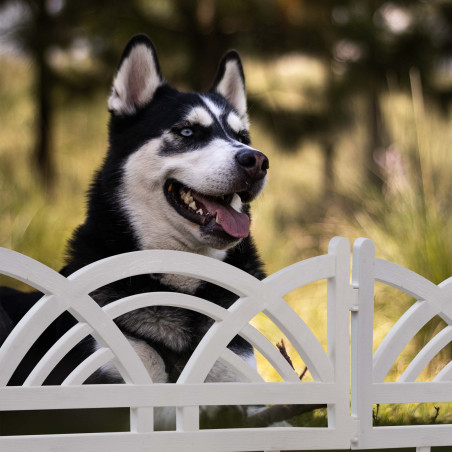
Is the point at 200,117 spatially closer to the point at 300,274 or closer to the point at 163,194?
the point at 163,194

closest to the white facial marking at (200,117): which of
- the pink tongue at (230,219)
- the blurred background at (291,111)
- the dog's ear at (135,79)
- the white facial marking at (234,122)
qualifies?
the white facial marking at (234,122)

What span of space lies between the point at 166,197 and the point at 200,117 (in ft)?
1.14

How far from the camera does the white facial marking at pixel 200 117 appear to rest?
8.57 ft

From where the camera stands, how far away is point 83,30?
27.1 feet

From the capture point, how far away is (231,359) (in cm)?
177

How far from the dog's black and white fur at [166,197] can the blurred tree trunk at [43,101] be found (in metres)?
5.35

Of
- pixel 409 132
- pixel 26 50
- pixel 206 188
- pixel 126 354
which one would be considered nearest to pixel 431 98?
pixel 409 132

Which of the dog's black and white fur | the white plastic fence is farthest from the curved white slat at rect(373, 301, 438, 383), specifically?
the dog's black and white fur

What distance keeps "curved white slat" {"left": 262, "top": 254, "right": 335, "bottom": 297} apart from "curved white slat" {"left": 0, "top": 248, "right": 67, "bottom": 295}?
547mm

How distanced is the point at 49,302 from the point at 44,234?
403cm

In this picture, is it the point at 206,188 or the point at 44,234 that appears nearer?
the point at 206,188

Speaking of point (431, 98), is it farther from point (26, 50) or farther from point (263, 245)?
point (26, 50)

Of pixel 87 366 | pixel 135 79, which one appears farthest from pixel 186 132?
pixel 87 366

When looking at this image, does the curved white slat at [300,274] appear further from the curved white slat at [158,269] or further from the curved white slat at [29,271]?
the curved white slat at [29,271]
